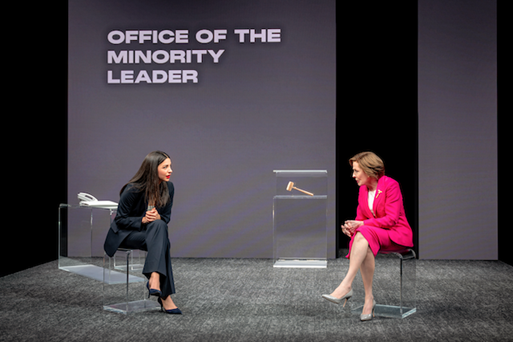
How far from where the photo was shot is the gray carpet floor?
3.16 m

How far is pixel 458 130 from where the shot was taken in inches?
252

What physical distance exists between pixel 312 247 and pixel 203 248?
1529 millimetres

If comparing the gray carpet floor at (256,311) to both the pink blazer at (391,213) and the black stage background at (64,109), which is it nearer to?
the pink blazer at (391,213)

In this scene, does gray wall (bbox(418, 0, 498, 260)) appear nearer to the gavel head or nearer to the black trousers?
the gavel head

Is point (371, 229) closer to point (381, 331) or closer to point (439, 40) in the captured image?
point (381, 331)

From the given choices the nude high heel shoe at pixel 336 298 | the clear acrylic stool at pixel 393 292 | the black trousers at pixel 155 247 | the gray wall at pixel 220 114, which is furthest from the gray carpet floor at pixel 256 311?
the gray wall at pixel 220 114

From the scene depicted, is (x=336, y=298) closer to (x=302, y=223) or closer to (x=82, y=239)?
(x=302, y=223)

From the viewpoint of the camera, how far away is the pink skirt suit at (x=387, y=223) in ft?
11.8

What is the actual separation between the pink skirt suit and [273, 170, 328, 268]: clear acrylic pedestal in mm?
1966

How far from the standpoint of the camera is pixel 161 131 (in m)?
6.55

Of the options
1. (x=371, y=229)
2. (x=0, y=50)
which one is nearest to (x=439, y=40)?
(x=371, y=229)

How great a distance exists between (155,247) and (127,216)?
349 mm

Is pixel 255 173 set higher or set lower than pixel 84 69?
lower

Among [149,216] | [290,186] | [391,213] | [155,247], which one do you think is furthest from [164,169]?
[290,186]
